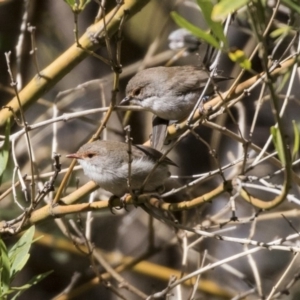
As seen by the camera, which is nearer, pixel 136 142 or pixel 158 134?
pixel 158 134

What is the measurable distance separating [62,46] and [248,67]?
336 cm

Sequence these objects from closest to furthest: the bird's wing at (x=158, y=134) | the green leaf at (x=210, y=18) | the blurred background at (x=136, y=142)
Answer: the green leaf at (x=210, y=18) → the bird's wing at (x=158, y=134) → the blurred background at (x=136, y=142)

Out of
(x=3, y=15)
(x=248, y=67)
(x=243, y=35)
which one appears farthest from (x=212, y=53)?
(x=3, y=15)

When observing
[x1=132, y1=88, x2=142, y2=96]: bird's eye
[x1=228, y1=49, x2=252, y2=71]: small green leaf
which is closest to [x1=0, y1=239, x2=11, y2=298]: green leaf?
[x1=228, y1=49, x2=252, y2=71]: small green leaf

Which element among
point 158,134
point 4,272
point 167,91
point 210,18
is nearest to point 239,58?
point 210,18

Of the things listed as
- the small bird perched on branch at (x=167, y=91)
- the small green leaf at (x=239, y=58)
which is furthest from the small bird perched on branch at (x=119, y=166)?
the small green leaf at (x=239, y=58)

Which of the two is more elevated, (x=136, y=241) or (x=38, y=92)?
(x=38, y=92)

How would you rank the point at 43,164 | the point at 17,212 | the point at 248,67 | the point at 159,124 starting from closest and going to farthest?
1. the point at 248,67
2. the point at 159,124
3. the point at 17,212
4. the point at 43,164

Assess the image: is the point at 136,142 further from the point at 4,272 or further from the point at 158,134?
the point at 4,272

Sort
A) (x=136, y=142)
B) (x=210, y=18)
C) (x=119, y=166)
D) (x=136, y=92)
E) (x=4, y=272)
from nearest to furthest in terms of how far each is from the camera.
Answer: (x=210, y=18) → (x=4, y=272) → (x=119, y=166) → (x=136, y=92) → (x=136, y=142)

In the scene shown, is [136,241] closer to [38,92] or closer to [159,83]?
[159,83]

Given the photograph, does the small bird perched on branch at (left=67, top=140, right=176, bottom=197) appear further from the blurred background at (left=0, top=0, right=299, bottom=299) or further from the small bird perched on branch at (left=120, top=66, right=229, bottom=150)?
the blurred background at (left=0, top=0, right=299, bottom=299)

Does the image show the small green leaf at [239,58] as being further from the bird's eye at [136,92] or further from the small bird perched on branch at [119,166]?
the bird's eye at [136,92]

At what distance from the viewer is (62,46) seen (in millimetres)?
4402
